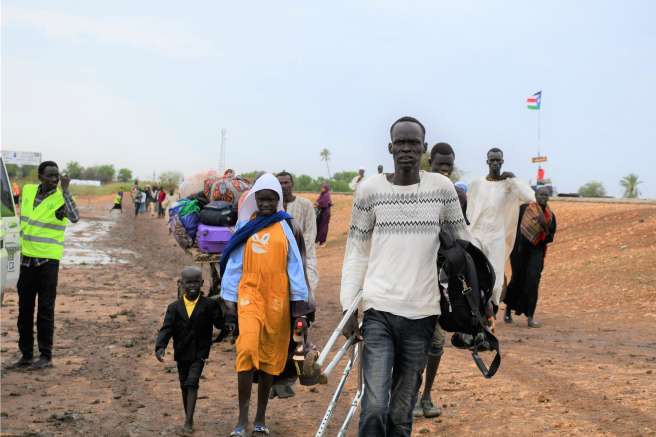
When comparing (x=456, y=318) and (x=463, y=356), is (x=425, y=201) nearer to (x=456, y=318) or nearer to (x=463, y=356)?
(x=456, y=318)

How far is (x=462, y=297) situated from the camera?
13.1 feet

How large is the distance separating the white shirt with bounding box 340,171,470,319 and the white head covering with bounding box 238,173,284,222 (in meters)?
1.48

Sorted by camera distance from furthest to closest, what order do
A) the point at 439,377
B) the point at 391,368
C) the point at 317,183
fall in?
1. the point at 317,183
2. the point at 439,377
3. the point at 391,368

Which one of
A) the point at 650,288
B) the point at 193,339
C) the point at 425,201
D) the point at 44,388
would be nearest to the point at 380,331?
the point at 425,201

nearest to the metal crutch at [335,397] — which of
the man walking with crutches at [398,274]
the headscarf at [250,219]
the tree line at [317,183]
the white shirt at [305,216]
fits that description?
the man walking with crutches at [398,274]

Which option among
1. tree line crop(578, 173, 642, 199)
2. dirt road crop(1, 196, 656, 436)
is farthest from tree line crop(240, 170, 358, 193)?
dirt road crop(1, 196, 656, 436)

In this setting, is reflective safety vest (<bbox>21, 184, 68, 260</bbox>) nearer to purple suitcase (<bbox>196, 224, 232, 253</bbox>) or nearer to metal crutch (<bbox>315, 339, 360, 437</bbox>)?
purple suitcase (<bbox>196, 224, 232, 253</bbox>)

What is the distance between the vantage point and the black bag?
329 inches

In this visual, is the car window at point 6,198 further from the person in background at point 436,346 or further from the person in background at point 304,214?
the person in background at point 436,346

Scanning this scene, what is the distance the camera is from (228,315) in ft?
18.1

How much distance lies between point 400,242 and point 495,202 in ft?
Result: 11.5

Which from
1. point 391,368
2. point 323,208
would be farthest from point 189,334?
point 323,208

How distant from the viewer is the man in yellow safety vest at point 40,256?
775cm

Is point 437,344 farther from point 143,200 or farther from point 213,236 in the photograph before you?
point 143,200
